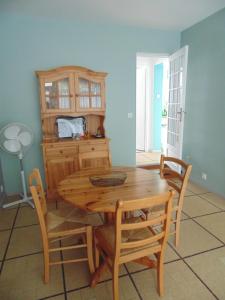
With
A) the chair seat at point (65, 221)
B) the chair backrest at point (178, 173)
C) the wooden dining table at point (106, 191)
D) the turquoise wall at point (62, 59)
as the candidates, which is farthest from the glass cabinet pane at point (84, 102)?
the chair seat at point (65, 221)

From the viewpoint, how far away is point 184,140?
12.4ft

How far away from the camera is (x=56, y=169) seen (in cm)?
292

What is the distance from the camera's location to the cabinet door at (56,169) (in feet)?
9.49

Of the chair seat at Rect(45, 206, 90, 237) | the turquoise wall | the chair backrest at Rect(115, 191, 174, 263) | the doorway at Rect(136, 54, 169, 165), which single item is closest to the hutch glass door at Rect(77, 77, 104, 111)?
the turquoise wall

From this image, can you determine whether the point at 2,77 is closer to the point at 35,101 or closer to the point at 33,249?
the point at 35,101

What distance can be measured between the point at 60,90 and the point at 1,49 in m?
0.99

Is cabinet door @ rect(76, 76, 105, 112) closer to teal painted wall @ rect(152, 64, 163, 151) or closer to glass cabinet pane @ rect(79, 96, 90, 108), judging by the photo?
glass cabinet pane @ rect(79, 96, 90, 108)

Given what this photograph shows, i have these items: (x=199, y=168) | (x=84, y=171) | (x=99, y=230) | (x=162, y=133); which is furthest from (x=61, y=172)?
(x=162, y=133)

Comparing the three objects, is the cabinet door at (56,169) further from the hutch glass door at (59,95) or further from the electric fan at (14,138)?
the hutch glass door at (59,95)

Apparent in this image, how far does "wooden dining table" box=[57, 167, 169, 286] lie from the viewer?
4.94ft

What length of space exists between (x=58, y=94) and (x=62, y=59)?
624 mm

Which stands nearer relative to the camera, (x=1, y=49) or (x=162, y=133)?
(x=1, y=49)

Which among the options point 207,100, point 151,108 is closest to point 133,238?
point 207,100

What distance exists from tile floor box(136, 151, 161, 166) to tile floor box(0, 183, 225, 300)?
7.43ft
